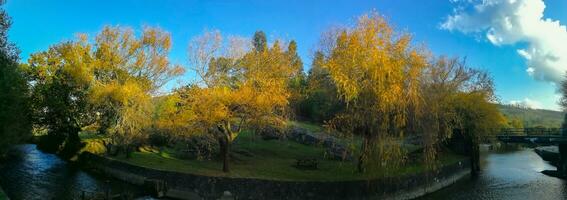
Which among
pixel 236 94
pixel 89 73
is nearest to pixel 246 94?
pixel 236 94

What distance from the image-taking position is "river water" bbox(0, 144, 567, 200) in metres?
29.4

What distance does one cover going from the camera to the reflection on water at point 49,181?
92.4ft

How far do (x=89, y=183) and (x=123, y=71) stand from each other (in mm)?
15567

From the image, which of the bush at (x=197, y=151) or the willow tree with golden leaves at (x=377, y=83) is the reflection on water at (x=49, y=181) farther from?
the willow tree with golden leaves at (x=377, y=83)

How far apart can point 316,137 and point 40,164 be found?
30644 mm

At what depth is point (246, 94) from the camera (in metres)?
29.8

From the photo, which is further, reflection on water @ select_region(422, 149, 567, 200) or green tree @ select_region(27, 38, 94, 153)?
green tree @ select_region(27, 38, 94, 153)

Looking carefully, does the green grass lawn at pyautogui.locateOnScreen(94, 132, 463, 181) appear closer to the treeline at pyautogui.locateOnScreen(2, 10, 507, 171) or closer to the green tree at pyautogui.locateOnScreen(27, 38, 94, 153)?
the treeline at pyautogui.locateOnScreen(2, 10, 507, 171)

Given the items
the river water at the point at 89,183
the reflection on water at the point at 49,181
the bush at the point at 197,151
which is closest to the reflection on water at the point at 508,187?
the river water at the point at 89,183

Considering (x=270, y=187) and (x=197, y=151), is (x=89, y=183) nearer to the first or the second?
(x=197, y=151)

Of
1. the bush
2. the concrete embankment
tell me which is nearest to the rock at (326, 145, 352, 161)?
the concrete embankment

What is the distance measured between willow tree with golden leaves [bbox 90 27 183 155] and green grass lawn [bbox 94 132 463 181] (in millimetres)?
5675

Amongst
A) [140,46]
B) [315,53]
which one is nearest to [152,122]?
[140,46]

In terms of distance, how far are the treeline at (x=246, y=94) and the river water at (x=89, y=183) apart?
15.3 feet
